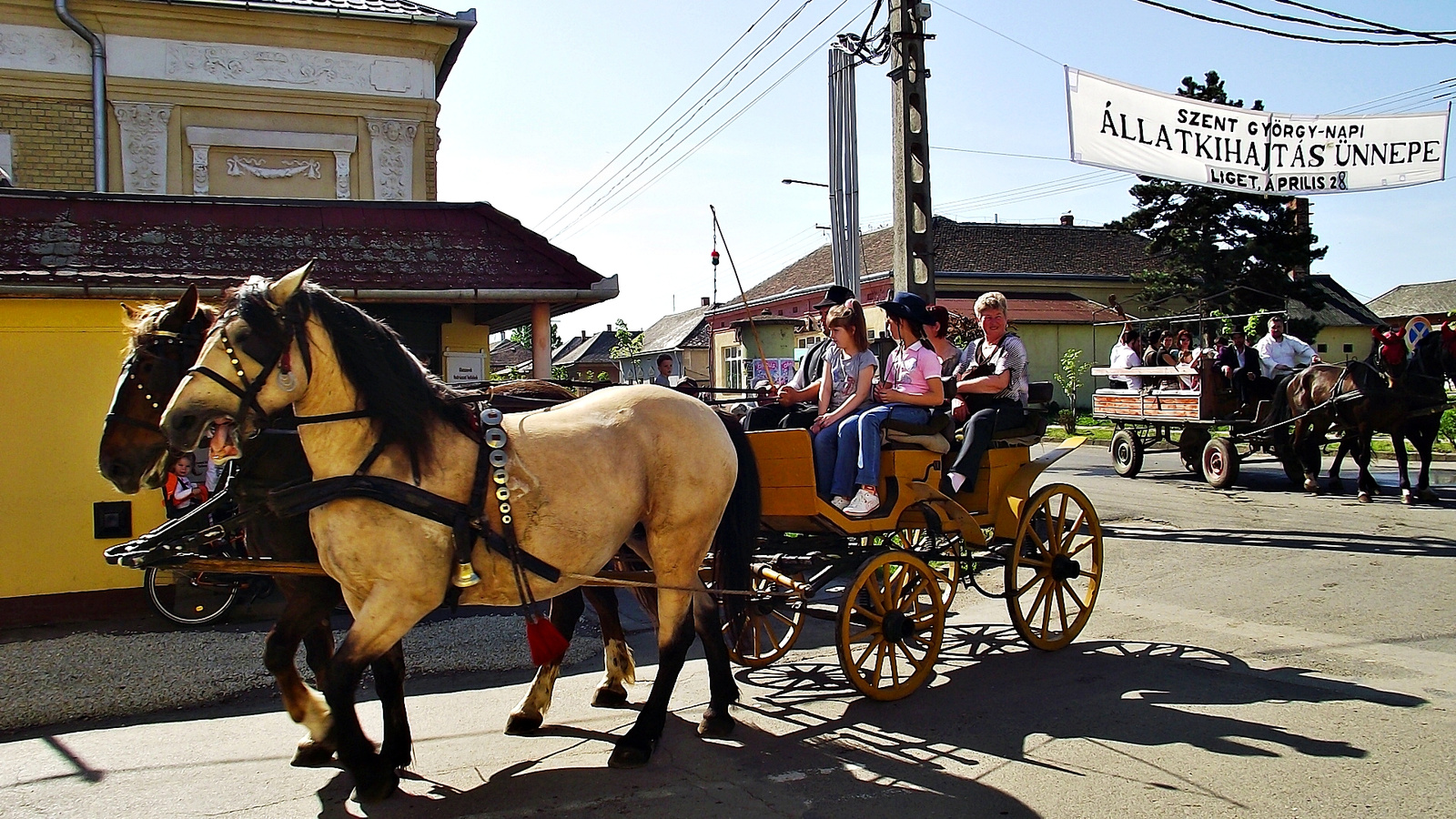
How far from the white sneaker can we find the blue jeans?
0.15ft

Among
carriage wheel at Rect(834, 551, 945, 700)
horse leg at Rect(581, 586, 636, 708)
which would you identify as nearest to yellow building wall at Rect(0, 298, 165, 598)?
horse leg at Rect(581, 586, 636, 708)

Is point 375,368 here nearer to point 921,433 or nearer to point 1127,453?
point 921,433

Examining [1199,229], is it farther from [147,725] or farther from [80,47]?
[147,725]

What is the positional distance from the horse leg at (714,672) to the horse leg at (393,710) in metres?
1.42

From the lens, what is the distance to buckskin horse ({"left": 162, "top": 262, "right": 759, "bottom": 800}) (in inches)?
156

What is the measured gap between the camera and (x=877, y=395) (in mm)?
6059

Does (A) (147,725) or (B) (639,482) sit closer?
(B) (639,482)

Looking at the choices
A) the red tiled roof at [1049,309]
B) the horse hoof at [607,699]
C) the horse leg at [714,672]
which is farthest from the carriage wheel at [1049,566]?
the red tiled roof at [1049,309]

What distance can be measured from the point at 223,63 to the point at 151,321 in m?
15.0

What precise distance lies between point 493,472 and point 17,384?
5.46 m

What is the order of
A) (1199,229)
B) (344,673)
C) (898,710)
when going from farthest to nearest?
(1199,229) → (898,710) → (344,673)

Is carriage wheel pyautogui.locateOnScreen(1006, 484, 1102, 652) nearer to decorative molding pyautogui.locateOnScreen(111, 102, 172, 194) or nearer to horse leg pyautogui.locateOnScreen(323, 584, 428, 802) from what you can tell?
horse leg pyautogui.locateOnScreen(323, 584, 428, 802)

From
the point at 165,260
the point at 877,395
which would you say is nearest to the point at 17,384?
the point at 165,260

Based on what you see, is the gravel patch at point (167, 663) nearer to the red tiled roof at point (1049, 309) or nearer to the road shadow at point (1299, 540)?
the road shadow at point (1299, 540)
